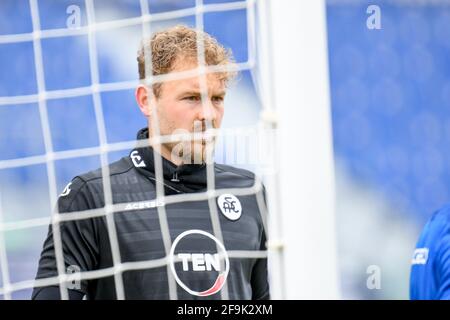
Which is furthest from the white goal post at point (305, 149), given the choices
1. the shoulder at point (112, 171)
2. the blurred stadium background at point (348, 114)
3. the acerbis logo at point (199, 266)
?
the blurred stadium background at point (348, 114)

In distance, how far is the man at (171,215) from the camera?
171cm

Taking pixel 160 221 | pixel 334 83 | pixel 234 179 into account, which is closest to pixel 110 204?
pixel 160 221

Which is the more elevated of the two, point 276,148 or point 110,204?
point 276,148

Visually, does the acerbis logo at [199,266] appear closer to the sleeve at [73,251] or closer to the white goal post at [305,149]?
the sleeve at [73,251]

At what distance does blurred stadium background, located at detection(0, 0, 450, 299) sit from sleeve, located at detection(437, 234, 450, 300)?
32.2 inches

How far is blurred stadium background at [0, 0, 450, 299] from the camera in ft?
7.86

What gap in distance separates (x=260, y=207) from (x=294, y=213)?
0.61 meters

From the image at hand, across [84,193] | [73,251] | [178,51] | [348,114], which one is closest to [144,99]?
[178,51]

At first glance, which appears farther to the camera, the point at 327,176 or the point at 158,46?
the point at 158,46

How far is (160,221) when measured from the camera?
1757mm
